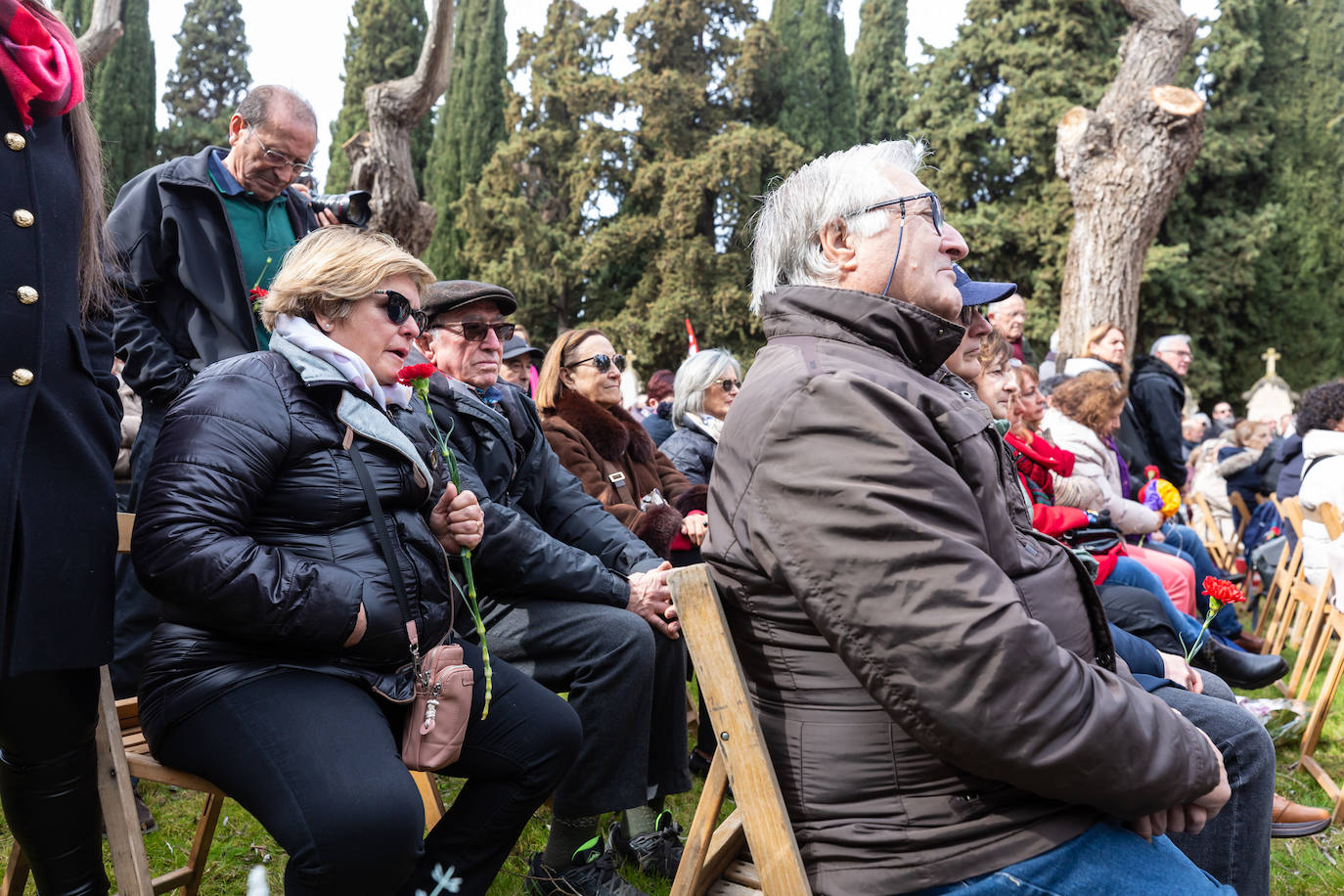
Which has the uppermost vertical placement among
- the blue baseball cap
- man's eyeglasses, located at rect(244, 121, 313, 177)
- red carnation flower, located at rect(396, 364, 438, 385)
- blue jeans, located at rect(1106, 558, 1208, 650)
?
man's eyeglasses, located at rect(244, 121, 313, 177)

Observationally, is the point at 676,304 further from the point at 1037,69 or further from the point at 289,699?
the point at 289,699

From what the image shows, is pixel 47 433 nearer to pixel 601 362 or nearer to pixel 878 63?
pixel 601 362

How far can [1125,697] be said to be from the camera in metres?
1.47

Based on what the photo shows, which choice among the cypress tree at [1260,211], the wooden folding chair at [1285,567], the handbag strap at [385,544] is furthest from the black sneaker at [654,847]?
the cypress tree at [1260,211]

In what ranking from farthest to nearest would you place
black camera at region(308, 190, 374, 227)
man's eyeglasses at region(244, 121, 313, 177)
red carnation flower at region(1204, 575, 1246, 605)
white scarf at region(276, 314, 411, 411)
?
black camera at region(308, 190, 374, 227) → red carnation flower at region(1204, 575, 1246, 605) → man's eyeglasses at region(244, 121, 313, 177) → white scarf at region(276, 314, 411, 411)

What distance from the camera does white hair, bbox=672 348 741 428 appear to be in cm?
512

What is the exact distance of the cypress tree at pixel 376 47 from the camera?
26.0 meters

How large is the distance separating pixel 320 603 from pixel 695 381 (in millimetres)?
3328

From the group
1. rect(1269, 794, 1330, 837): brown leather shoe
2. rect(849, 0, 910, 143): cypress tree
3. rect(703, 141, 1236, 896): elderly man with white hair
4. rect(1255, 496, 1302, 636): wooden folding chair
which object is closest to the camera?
rect(703, 141, 1236, 896): elderly man with white hair

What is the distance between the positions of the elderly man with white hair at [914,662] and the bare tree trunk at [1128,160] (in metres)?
9.34

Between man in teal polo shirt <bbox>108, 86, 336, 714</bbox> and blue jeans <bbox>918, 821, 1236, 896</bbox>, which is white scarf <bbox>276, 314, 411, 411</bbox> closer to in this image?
man in teal polo shirt <bbox>108, 86, 336, 714</bbox>

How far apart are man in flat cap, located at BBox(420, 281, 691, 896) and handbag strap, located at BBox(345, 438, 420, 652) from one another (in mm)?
790

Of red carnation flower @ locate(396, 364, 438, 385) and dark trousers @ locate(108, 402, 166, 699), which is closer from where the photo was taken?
red carnation flower @ locate(396, 364, 438, 385)

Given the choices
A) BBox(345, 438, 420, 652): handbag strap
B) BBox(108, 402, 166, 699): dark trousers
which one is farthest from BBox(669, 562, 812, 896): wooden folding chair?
BBox(108, 402, 166, 699): dark trousers
